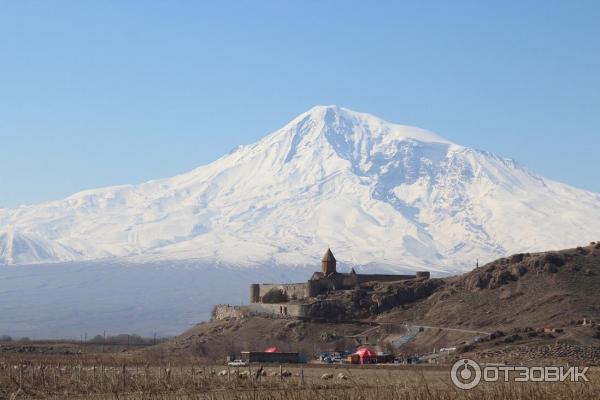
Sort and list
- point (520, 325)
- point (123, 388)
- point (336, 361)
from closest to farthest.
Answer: point (123, 388) → point (336, 361) → point (520, 325)

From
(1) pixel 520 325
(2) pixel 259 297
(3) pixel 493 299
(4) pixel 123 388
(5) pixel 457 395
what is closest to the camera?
(5) pixel 457 395

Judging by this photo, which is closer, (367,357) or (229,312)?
(367,357)

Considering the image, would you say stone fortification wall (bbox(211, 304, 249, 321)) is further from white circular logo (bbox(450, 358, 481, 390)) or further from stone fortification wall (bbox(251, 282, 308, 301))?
white circular logo (bbox(450, 358, 481, 390))

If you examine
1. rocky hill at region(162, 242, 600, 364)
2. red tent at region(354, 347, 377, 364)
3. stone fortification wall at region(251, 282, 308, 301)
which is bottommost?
red tent at region(354, 347, 377, 364)

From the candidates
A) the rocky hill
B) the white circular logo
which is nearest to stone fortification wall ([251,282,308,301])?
the rocky hill

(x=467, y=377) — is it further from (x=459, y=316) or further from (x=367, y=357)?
(x=459, y=316)

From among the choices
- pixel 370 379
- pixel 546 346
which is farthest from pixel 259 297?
pixel 370 379

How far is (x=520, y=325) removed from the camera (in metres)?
68.2

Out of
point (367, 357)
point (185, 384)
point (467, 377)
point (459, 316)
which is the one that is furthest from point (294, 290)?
point (467, 377)

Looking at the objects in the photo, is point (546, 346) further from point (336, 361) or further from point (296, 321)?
point (296, 321)

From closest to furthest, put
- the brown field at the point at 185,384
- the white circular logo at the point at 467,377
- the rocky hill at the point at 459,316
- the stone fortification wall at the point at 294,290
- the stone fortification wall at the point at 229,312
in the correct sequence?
the brown field at the point at 185,384 < the white circular logo at the point at 467,377 < the rocky hill at the point at 459,316 < the stone fortification wall at the point at 229,312 < the stone fortification wall at the point at 294,290

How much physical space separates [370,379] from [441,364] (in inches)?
473

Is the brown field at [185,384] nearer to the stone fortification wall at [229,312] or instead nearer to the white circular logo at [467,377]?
the white circular logo at [467,377]

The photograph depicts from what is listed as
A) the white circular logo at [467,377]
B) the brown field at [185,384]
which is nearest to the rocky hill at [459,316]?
the white circular logo at [467,377]
